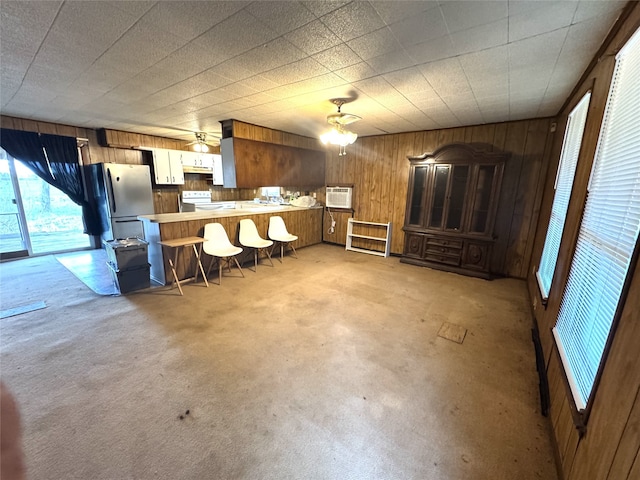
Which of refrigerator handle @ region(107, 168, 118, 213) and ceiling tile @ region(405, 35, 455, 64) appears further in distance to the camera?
refrigerator handle @ region(107, 168, 118, 213)

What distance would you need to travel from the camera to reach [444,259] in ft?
14.5

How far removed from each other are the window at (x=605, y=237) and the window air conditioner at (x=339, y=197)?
4218 millimetres

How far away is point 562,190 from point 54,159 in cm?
754

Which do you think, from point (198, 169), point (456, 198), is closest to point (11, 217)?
point (198, 169)

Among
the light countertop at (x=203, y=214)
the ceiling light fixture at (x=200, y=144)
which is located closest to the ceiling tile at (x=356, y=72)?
the light countertop at (x=203, y=214)

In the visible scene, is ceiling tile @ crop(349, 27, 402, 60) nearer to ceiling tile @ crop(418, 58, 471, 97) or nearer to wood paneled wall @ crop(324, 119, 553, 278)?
ceiling tile @ crop(418, 58, 471, 97)

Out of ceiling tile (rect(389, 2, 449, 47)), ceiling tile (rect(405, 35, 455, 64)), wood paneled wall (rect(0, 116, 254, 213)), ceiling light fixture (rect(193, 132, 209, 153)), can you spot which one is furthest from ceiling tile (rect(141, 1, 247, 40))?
wood paneled wall (rect(0, 116, 254, 213))

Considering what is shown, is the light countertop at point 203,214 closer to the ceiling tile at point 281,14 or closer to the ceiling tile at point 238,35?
the ceiling tile at point 238,35

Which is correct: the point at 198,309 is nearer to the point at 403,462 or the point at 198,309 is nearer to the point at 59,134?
the point at 403,462

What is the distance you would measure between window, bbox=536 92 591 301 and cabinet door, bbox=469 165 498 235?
2.74 feet

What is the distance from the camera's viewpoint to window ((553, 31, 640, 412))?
3.81ft

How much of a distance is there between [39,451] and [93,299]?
2.21m

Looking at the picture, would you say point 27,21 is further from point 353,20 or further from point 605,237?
point 605,237

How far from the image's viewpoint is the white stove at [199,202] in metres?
6.20
